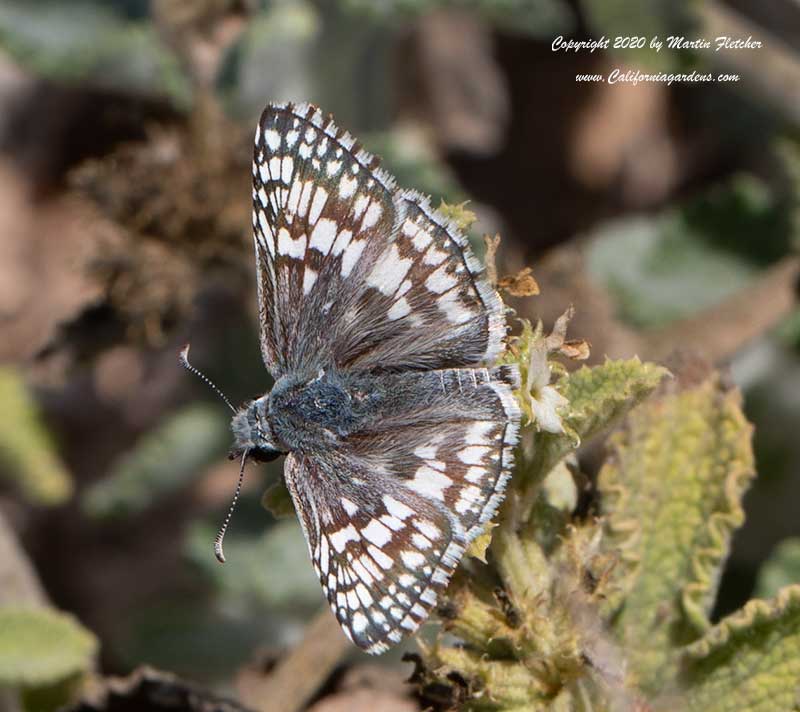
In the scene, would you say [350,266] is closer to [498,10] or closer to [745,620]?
[745,620]

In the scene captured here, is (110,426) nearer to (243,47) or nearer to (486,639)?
(243,47)

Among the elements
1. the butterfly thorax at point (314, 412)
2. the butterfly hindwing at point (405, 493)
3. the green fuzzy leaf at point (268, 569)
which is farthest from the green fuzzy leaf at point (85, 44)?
the butterfly hindwing at point (405, 493)

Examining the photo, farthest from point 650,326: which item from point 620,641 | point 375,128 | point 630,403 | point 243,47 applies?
point 630,403

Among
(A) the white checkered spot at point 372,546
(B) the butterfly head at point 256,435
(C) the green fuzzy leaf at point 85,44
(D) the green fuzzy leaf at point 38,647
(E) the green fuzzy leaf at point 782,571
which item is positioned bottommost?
(D) the green fuzzy leaf at point 38,647

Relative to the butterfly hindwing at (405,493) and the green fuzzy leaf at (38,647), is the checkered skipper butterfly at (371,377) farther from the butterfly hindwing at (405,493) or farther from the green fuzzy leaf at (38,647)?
the green fuzzy leaf at (38,647)

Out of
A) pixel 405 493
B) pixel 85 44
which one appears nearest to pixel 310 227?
pixel 405 493
